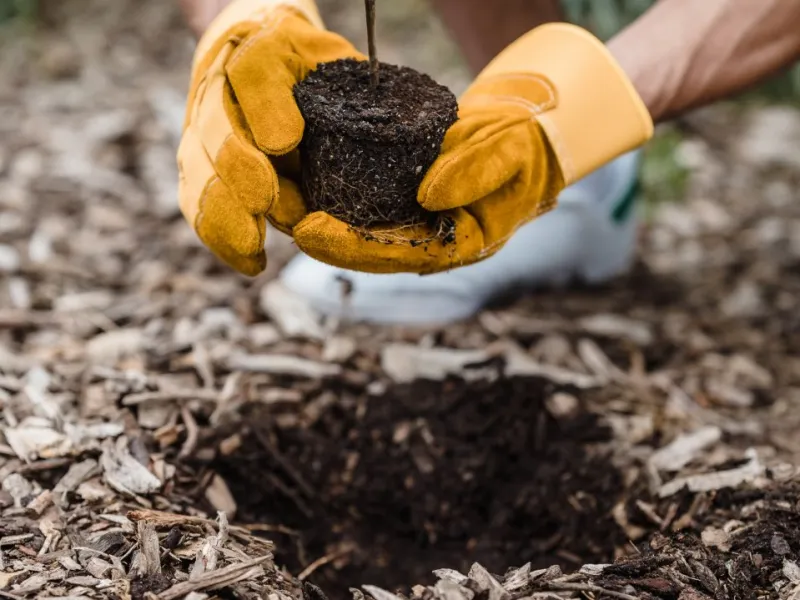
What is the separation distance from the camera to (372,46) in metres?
1.50

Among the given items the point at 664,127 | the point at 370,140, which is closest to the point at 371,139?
the point at 370,140

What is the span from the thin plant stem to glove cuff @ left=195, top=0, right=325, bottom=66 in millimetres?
257

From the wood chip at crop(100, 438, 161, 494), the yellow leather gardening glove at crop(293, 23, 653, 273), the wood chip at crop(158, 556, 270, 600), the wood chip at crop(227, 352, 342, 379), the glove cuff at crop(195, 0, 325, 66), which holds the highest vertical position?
the glove cuff at crop(195, 0, 325, 66)

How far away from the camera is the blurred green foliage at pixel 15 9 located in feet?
11.9

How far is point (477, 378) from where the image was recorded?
209cm

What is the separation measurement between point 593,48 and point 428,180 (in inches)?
18.6

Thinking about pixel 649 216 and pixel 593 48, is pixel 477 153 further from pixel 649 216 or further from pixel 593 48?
pixel 649 216

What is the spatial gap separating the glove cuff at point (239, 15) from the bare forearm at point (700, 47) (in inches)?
26.2

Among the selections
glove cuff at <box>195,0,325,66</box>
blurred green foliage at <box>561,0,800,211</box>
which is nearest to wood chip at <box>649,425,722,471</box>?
glove cuff at <box>195,0,325,66</box>

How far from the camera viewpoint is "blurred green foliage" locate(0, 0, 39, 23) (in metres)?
3.62

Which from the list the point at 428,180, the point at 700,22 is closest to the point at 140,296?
the point at 428,180

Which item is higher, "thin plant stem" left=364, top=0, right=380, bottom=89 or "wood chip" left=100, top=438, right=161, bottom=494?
"thin plant stem" left=364, top=0, right=380, bottom=89

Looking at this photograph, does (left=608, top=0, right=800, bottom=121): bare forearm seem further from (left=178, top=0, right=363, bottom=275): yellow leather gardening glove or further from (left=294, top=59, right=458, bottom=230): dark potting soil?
(left=178, top=0, right=363, bottom=275): yellow leather gardening glove

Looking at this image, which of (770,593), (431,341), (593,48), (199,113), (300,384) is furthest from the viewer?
(431,341)
